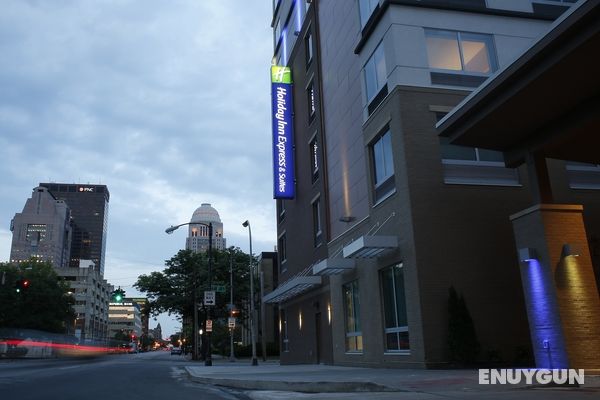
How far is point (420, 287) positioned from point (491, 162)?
5518 mm

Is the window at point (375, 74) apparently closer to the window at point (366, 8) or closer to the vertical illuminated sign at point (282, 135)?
the window at point (366, 8)

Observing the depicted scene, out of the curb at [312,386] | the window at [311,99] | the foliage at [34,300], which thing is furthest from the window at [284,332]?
the foliage at [34,300]

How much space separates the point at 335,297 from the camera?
993 inches

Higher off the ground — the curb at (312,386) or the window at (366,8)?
the window at (366,8)

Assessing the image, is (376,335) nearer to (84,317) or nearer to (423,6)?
(423,6)

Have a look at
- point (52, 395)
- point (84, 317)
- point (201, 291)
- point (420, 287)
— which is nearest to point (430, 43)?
point (420, 287)

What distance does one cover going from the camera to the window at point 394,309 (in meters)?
18.4

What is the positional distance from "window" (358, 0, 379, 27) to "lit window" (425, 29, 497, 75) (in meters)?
2.82

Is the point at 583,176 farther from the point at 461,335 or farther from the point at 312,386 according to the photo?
the point at 312,386

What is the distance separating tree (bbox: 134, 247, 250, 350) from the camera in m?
57.5

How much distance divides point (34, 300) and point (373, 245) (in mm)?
67571

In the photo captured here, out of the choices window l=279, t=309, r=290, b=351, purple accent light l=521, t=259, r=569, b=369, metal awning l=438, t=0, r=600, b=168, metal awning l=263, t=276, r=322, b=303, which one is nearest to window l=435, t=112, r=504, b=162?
metal awning l=438, t=0, r=600, b=168

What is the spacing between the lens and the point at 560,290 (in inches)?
520

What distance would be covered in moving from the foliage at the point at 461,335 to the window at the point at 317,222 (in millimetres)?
12700
